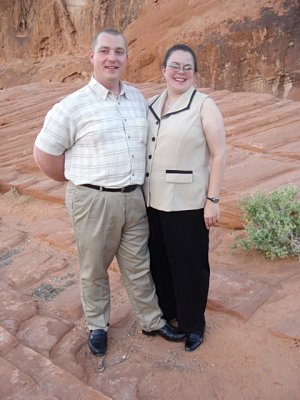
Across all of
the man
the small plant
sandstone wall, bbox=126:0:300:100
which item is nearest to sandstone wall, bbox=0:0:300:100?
sandstone wall, bbox=126:0:300:100

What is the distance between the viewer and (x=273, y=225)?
3027 millimetres

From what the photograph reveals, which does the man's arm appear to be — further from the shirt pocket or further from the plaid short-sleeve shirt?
the shirt pocket

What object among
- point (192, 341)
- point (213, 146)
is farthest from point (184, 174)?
point (192, 341)

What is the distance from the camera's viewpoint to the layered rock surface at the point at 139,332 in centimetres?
217

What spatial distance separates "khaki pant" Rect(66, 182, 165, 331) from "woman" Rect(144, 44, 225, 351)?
0.32 ft

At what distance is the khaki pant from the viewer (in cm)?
223

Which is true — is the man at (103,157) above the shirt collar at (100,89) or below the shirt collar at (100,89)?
below

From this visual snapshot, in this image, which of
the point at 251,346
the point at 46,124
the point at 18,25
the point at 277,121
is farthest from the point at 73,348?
the point at 18,25

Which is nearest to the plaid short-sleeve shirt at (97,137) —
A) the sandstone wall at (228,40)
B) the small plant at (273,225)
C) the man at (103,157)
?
the man at (103,157)

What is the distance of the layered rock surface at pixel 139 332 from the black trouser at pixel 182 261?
0.62ft

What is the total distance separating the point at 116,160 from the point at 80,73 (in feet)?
49.0

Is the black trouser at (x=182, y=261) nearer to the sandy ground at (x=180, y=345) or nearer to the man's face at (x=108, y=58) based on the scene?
the sandy ground at (x=180, y=345)

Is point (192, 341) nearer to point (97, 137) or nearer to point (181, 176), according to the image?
point (181, 176)

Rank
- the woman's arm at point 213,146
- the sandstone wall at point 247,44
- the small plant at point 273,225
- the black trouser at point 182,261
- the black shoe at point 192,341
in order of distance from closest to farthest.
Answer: the woman's arm at point 213,146 < the black trouser at point 182,261 < the black shoe at point 192,341 < the small plant at point 273,225 < the sandstone wall at point 247,44
